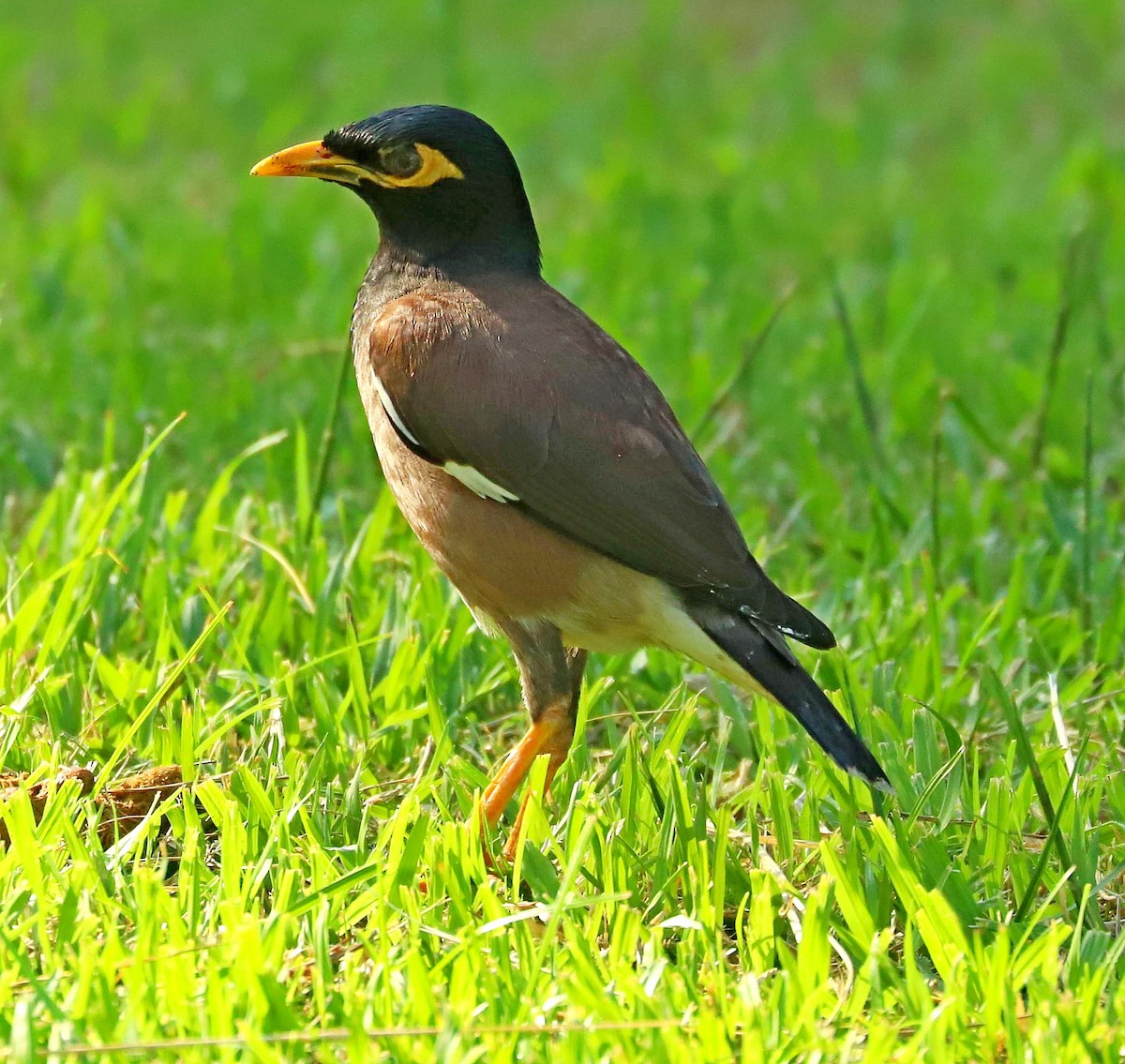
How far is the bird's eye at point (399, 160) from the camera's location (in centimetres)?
447

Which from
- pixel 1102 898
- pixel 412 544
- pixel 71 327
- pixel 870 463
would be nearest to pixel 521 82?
pixel 71 327

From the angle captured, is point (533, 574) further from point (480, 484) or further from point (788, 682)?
point (788, 682)

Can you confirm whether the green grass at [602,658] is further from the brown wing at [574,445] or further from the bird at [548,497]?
the brown wing at [574,445]

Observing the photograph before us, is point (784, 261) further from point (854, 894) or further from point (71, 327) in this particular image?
point (854, 894)

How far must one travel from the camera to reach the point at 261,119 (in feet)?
32.9

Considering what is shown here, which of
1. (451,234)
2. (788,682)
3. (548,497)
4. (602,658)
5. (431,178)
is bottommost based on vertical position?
(602,658)

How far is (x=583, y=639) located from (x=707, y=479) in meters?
0.49

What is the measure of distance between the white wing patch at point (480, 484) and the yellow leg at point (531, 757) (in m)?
0.50

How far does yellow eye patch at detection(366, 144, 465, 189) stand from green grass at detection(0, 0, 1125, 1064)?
0.88 metres

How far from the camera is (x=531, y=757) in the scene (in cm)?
412

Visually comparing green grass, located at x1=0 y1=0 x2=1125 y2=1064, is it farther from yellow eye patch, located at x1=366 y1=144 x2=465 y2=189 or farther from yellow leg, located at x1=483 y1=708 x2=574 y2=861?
yellow eye patch, located at x1=366 y1=144 x2=465 y2=189

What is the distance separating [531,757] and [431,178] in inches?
58.2

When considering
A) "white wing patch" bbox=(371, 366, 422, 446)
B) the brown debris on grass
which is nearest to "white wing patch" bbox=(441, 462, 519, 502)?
"white wing patch" bbox=(371, 366, 422, 446)

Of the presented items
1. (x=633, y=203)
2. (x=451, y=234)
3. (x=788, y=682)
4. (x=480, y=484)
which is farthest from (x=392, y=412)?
(x=633, y=203)
